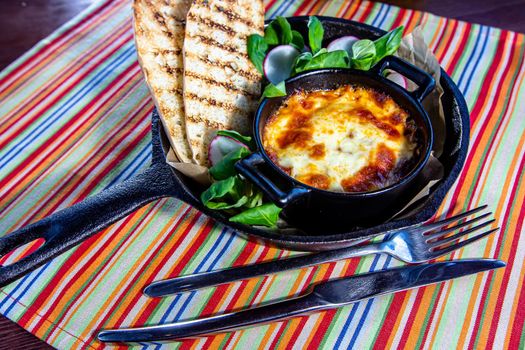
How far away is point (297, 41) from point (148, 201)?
0.81 m

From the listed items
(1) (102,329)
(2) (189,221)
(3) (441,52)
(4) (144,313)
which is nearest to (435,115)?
(3) (441,52)

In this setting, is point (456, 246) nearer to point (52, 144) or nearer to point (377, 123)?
point (377, 123)

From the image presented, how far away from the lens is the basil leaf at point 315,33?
1700 millimetres

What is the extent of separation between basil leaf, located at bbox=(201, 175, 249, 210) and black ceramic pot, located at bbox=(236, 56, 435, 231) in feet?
0.19

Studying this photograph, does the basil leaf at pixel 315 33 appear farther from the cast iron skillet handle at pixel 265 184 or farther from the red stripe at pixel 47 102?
the red stripe at pixel 47 102

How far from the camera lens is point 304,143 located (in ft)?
4.76

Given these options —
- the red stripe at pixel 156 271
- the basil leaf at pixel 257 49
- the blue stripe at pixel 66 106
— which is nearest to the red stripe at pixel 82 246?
the red stripe at pixel 156 271

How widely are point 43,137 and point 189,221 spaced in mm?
697

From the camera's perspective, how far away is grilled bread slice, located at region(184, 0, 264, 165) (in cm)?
151

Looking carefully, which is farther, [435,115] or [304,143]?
[435,115]

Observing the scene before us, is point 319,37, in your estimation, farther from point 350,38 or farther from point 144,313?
point 144,313

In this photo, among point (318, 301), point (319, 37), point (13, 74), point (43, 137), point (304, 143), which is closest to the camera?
point (318, 301)

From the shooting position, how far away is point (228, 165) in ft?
4.52

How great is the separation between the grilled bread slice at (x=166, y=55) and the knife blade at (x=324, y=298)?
1.63 feet
